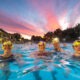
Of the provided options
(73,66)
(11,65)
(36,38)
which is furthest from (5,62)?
(36,38)

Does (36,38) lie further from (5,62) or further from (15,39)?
(5,62)

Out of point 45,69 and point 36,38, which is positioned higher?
point 36,38

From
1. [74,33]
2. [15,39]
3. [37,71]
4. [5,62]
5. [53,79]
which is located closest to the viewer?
[53,79]

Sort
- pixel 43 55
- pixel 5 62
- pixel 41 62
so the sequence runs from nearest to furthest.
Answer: pixel 5 62 < pixel 41 62 < pixel 43 55

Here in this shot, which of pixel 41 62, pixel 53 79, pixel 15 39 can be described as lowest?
pixel 53 79

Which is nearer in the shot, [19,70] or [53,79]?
[53,79]

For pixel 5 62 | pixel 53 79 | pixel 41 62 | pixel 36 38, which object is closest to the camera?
→ pixel 53 79

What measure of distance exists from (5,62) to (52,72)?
222cm

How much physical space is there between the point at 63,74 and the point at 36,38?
33.1 m

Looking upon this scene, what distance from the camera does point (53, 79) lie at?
283 inches

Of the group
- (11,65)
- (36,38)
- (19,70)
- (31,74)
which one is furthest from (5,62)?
(36,38)

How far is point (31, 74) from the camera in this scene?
7.40 m

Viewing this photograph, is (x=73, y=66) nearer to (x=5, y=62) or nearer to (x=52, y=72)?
(x=52, y=72)

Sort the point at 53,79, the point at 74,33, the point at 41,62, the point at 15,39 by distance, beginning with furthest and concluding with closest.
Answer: the point at 74,33, the point at 15,39, the point at 41,62, the point at 53,79
